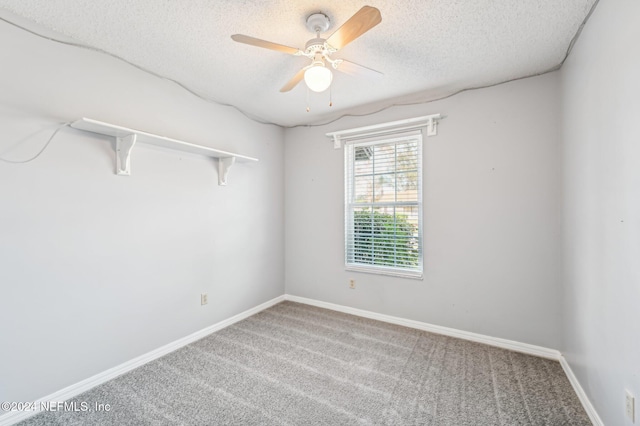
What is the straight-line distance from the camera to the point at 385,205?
10.7 feet

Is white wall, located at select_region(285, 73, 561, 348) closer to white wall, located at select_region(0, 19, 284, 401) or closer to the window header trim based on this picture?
the window header trim

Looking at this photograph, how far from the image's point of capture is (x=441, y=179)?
9.50 ft

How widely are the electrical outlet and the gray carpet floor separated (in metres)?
0.47

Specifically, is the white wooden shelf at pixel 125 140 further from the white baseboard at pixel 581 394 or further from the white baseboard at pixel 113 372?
the white baseboard at pixel 581 394

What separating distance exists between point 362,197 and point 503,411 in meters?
2.27

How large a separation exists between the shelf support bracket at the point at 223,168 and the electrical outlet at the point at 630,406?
10.5 feet

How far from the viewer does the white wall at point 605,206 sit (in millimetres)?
1300

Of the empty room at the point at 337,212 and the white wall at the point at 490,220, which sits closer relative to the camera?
the empty room at the point at 337,212

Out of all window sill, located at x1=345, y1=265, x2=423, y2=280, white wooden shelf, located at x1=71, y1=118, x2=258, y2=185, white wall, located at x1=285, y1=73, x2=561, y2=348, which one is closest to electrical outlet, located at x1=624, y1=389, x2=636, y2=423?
white wall, located at x1=285, y1=73, x2=561, y2=348

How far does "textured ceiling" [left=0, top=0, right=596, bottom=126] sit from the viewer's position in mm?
1662

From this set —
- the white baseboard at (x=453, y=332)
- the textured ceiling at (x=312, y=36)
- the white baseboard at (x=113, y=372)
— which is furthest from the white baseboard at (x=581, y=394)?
the white baseboard at (x=113, y=372)

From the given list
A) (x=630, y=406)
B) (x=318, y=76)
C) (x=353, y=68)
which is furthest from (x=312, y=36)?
(x=630, y=406)

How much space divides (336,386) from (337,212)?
1.97 meters

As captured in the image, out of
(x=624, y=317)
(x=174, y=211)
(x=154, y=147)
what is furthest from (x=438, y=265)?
(x=154, y=147)
